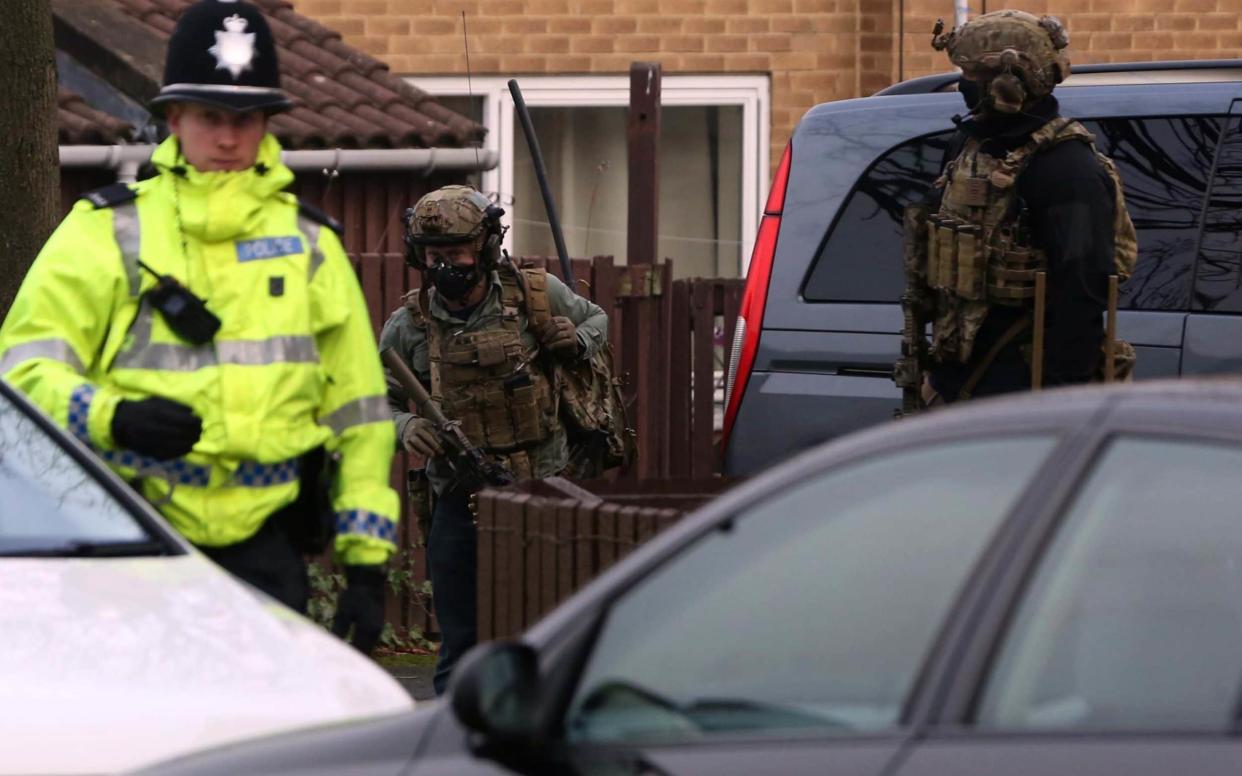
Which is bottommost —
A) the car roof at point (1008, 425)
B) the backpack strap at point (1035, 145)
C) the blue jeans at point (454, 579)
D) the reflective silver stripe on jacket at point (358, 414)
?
the blue jeans at point (454, 579)

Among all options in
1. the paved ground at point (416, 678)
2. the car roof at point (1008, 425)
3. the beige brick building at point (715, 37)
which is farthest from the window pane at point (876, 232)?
the beige brick building at point (715, 37)

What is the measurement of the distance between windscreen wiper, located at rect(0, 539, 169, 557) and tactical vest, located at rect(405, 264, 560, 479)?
2.39 metres

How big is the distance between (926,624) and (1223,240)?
420 cm

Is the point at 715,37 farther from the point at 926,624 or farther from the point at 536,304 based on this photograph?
the point at 926,624

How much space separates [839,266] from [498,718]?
4236 mm

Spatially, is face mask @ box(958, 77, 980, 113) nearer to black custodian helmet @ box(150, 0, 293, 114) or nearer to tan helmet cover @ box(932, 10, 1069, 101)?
tan helmet cover @ box(932, 10, 1069, 101)

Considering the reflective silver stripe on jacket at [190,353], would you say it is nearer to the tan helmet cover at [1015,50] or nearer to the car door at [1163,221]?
the tan helmet cover at [1015,50]

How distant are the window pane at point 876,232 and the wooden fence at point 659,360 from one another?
2245mm

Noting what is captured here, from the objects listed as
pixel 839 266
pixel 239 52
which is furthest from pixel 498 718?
pixel 839 266

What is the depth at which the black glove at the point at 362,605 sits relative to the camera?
4.38 m

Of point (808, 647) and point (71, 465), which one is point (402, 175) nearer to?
point (71, 465)

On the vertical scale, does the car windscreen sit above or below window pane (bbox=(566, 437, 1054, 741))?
below

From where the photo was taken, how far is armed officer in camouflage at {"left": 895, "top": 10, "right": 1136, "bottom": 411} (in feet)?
19.3

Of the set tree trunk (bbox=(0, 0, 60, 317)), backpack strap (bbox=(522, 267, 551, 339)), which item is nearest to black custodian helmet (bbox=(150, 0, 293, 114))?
backpack strap (bbox=(522, 267, 551, 339))
